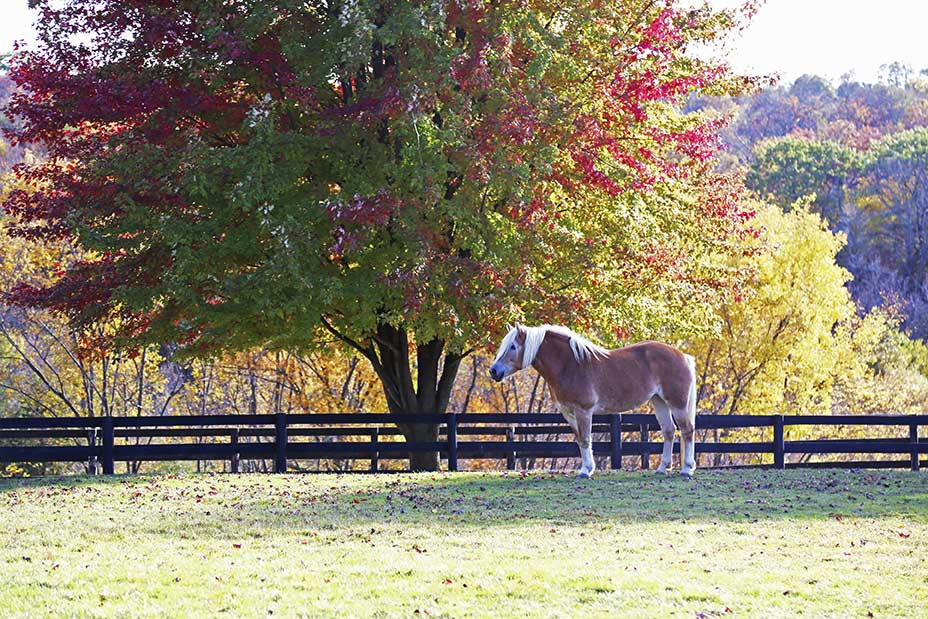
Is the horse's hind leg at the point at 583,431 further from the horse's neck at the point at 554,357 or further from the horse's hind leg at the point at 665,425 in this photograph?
the horse's hind leg at the point at 665,425

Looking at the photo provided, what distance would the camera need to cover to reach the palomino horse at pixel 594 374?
16.6m

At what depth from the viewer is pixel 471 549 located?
10359 mm

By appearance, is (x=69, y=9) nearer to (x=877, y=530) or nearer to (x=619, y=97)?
(x=619, y=97)

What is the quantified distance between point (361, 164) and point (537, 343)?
4.38 metres

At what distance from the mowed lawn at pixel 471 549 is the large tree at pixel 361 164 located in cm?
316

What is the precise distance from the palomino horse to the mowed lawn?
0.99 m

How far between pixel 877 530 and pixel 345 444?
34.6 feet

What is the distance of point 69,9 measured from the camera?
1967 centimetres

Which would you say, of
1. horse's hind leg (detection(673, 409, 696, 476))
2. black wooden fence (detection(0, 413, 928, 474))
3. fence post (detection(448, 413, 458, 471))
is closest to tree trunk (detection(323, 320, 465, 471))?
black wooden fence (detection(0, 413, 928, 474))

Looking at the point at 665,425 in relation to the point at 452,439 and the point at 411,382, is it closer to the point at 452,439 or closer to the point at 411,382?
the point at 452,439

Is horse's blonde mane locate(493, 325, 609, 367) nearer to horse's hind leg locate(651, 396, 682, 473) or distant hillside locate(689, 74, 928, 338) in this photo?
horse's hind leg locate(651, 396, 682, 473)

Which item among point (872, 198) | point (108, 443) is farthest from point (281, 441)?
point (872, 198)

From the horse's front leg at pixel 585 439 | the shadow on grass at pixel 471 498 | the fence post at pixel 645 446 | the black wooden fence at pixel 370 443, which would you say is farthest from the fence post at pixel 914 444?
the horse's front leg at pixel 585 439

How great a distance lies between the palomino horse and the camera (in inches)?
653
